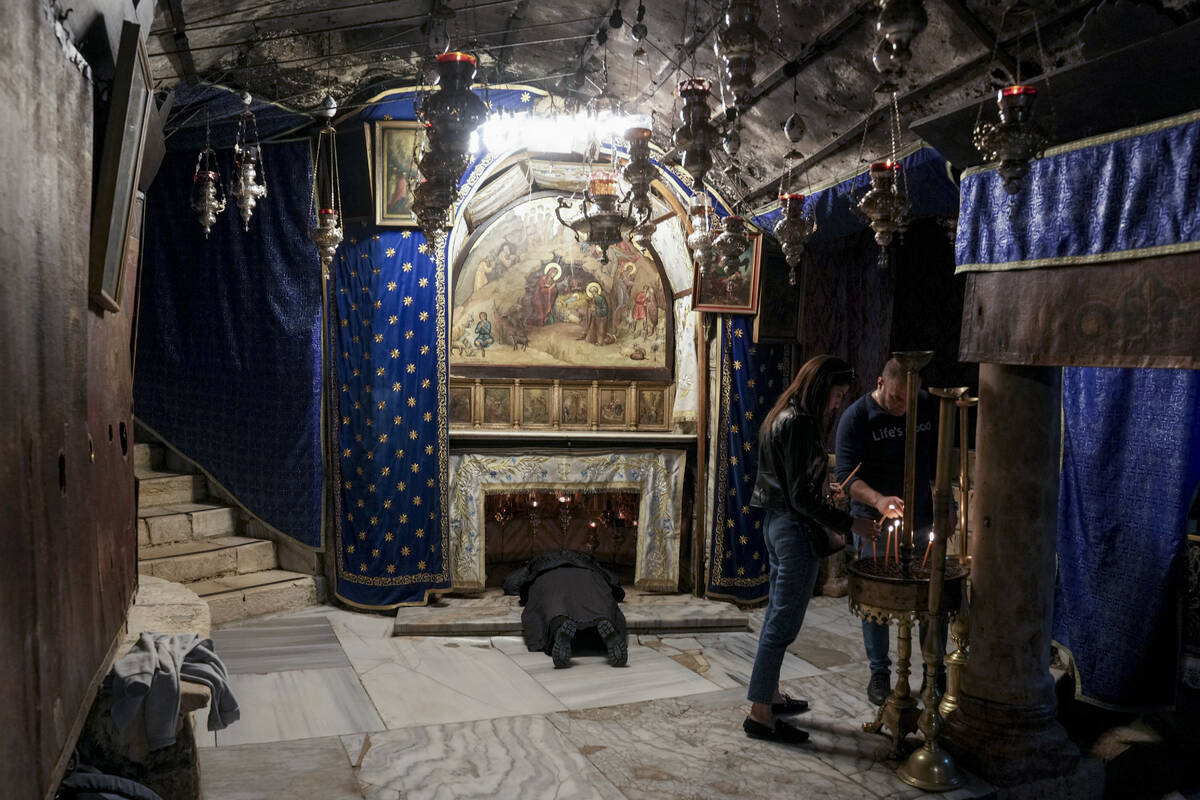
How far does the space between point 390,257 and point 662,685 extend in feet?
12.0

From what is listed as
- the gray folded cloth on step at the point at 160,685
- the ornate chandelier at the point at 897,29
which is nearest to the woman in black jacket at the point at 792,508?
the ornate chandelier at the point at 897,29

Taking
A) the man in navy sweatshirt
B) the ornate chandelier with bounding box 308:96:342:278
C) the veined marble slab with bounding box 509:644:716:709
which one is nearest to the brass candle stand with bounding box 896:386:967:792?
the man in navy sweatshirt

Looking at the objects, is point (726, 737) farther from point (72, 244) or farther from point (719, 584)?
point (72, 244)

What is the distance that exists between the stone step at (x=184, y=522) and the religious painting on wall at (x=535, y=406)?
2.64 m

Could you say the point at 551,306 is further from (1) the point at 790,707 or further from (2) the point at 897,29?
(2) the point at 897,29

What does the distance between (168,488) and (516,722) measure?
12.7ft

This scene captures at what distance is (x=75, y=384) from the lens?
2.24m

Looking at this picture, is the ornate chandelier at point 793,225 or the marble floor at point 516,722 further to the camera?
the ornate chandelier at point 793,225

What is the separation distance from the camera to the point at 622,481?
7449mm

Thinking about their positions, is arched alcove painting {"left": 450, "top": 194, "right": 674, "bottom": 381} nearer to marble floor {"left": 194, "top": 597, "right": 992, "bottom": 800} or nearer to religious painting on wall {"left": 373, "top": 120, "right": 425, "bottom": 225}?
religious painting on wall {"left": 373, "top": 120, "right": 425, "bottom": 225}

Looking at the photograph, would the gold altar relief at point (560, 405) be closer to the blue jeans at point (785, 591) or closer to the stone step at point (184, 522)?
the stone step at point (184, 522)

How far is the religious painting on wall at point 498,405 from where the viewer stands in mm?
7898

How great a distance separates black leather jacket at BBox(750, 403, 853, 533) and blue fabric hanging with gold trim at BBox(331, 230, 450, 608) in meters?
3.34

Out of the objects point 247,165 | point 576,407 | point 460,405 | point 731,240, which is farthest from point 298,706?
point 576,407
